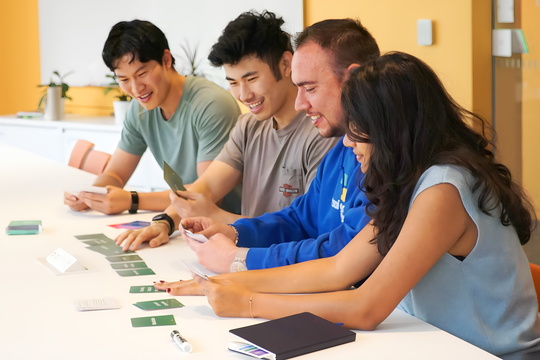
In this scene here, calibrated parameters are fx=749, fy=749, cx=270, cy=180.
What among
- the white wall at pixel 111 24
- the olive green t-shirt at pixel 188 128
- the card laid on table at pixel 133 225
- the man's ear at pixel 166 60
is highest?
the white wall at pixel 111 24

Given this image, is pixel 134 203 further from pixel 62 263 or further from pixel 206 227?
pixel 62 263

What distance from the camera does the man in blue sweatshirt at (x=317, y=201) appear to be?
2160 millimetres

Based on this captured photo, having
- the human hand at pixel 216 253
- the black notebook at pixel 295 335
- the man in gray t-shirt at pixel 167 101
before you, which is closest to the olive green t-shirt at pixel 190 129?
the man in gray t-shirt at pixel 167 101

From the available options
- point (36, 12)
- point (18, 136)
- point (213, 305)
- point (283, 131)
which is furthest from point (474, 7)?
point (36, 12)

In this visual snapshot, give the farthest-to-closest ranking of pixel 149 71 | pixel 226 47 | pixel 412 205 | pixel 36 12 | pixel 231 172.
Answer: pixel 36 12 → pixel 149 71 → pixel 231 172 → pixel 226 47 → pixel 412 205

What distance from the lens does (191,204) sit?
282cm

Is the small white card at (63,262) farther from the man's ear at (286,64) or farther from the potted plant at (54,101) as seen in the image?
the potted plant at (54,101)

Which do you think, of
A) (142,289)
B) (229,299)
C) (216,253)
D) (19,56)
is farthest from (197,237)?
(19,56)

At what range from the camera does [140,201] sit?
126 inches

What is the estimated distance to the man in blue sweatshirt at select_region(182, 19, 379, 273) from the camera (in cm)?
216

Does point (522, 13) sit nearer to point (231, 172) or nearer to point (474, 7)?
point (474, 7)

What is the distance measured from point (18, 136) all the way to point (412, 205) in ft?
20.6

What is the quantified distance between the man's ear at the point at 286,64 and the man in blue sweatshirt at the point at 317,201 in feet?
1.47

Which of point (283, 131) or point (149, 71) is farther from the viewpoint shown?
point (149, 71)
